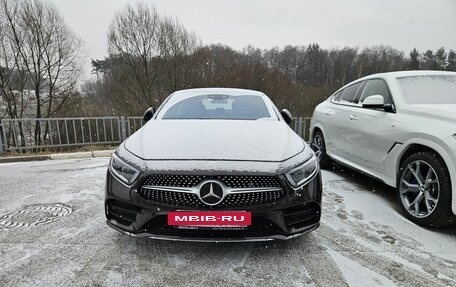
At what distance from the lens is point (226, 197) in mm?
2002

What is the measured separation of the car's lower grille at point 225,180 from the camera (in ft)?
6.63

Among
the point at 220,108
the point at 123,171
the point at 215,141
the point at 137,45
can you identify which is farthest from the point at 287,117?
the point at 137,45

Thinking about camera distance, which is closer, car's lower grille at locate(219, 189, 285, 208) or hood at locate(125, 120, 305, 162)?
car's lower grille at locate(219, 189, 285, 208)

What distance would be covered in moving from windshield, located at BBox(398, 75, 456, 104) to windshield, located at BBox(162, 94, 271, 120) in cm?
152

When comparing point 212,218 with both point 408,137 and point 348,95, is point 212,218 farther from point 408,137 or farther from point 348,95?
point 348,95

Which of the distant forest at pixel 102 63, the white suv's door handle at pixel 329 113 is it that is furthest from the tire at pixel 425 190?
the distant forest at pixel 102 63

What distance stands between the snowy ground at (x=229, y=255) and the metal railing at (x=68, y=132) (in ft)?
16.1

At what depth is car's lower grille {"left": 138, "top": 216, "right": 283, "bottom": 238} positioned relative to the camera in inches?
80.0

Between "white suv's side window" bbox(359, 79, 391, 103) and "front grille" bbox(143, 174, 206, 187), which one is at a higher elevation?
"white suv's side window" bbox(359, 79, 391, 103)

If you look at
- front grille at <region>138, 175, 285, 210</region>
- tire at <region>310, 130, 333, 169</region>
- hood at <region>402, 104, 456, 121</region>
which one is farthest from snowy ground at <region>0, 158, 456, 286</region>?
tire at <region>310, 130, 333, 169</region>

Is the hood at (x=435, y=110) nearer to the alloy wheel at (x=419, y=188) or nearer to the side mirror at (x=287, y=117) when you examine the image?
the alloy wheel at (x=419, y=188)

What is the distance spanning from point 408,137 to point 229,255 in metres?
2.03

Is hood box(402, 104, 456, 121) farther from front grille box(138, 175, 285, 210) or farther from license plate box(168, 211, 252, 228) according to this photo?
license plate box(168, 211, 252, 228)

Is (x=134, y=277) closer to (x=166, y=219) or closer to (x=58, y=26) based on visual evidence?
(x=166, y=219)
